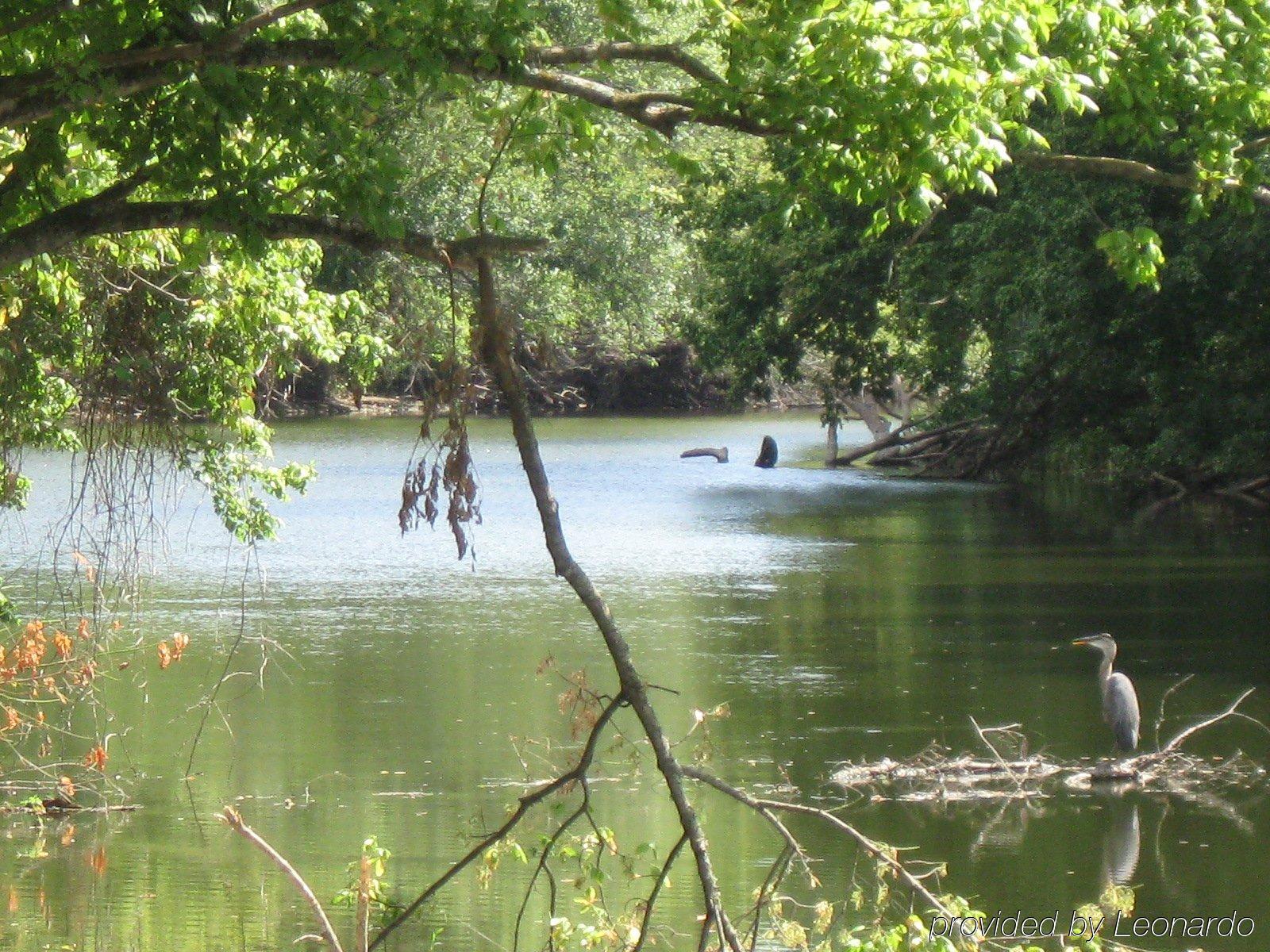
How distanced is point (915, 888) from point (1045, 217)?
16.7m

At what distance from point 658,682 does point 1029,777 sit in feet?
12.1

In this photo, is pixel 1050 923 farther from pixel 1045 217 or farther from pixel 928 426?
pixel 928 426

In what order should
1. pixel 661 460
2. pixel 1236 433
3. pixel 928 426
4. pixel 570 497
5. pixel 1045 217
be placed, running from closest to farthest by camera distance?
pixel 1045 217 < pixel 1236 433 < pixel 570 497 < pixel 928 426 < pixel 661 460

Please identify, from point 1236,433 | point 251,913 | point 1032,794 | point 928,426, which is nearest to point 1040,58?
point 251,913

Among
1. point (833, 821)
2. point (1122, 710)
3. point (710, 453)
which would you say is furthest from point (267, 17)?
point (710, 453)

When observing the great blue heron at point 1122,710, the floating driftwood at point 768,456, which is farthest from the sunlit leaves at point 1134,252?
the floating driftwood at point 768,456

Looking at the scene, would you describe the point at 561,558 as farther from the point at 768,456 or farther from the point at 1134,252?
the point at 768,456

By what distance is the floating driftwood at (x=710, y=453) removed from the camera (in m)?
41.4

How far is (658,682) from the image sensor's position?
13383mm

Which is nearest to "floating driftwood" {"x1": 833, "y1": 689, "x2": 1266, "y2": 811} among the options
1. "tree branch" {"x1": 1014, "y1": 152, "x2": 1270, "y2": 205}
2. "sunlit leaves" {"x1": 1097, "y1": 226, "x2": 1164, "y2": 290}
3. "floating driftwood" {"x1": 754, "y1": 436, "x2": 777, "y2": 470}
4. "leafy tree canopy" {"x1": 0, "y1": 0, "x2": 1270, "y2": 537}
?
"tree branch" {"x1": 1014, "y1": 152, "x2": 1270, "y2": 205}

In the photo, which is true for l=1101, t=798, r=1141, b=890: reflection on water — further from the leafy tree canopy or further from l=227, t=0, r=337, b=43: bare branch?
l=227, t=0, r=337, b=43: bare branch

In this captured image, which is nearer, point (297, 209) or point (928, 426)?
point (297, 209)

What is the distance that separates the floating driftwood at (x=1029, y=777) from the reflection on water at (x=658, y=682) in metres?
0.21

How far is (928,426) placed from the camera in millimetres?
36469
